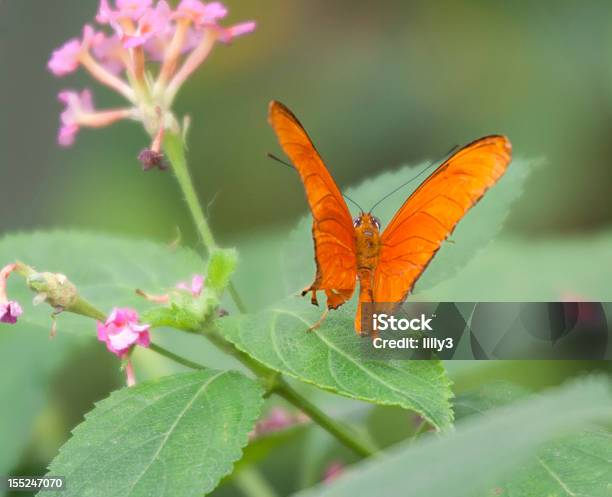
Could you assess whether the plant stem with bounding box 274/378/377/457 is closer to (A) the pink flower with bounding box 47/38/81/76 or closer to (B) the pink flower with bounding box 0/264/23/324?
(B) the pink flower with bounding box 0/264/23/324

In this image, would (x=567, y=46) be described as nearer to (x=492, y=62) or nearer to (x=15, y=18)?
(x=492, y=62)

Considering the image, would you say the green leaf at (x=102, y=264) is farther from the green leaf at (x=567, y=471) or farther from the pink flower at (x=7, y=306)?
the green leaf at (x=567, y=471)

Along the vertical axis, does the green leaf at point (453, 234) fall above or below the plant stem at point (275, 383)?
above

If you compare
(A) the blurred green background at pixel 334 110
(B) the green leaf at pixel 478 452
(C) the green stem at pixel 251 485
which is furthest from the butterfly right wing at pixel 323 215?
(A) the blurred green background at pixel 334 110

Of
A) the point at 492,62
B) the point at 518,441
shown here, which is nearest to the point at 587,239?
the point at 492,62

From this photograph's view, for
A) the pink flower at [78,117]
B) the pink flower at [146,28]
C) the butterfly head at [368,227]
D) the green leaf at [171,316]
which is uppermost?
the pink flower at [146,28]

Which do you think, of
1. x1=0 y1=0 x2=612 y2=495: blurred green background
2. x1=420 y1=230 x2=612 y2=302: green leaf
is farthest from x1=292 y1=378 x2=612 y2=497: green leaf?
x1=0 y1=0 x2=612 y2=495: blurred green background
